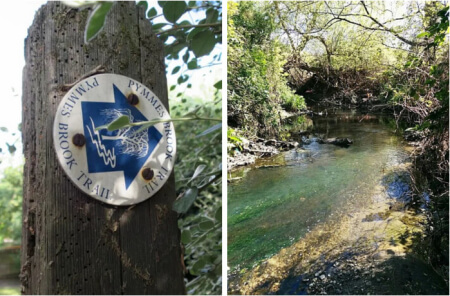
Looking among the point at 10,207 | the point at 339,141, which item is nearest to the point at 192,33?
the point at 339,141

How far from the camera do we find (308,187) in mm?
1474

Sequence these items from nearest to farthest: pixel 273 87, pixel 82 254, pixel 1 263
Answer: pixel 82 254, pixel 273 87, pixel 1 263

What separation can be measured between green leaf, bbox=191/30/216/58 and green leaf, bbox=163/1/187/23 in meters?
0.13

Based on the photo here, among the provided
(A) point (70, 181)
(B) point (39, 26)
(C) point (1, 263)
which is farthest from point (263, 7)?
(C) point (1, 263)

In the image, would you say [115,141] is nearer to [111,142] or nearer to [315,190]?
[111,142]

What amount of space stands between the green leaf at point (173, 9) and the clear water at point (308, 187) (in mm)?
627

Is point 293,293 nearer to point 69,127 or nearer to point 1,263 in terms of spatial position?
point 69,127

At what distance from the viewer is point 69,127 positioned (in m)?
0.83

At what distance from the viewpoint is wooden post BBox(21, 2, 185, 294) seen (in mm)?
803

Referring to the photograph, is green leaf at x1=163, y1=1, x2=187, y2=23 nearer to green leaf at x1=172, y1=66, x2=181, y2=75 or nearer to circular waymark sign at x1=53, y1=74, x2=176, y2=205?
circular waymark sign at x1=53, y1=74, x2=176, y2=205

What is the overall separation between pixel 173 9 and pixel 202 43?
17cm

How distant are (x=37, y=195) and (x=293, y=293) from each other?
0.95 metres

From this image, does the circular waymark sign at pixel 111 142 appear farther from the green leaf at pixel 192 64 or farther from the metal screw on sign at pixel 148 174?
the green leaf at pixel 192 64

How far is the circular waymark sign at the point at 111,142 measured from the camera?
828 millimetres
